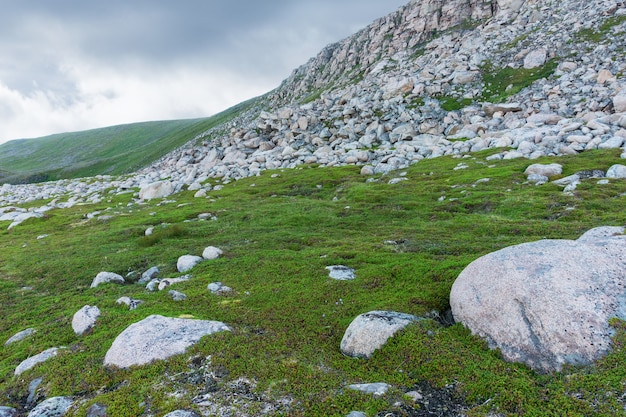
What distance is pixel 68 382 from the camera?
31.9 feet

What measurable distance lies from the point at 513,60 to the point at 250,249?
92.0m

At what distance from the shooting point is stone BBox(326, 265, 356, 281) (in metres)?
15.7

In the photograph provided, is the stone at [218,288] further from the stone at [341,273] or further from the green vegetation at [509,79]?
the green vegetation at [509,79]

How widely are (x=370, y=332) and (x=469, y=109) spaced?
7518cm

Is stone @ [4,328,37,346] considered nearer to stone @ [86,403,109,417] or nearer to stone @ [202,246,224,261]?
stone @ [86,403,109,417]

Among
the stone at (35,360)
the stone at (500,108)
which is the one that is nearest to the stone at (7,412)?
the stone at (35,360)

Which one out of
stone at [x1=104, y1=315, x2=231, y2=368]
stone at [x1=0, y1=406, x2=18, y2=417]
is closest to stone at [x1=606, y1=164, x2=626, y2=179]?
stone at [x1=104, y1=315, x2=231, y2=368]

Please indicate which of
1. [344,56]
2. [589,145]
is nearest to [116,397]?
[589,145]

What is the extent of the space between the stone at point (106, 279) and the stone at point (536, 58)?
93.5 meters

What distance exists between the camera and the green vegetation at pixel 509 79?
76.7 meters

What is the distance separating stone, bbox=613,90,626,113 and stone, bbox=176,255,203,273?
62340 mm

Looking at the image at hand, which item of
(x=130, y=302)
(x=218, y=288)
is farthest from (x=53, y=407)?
(x=218, y=288)

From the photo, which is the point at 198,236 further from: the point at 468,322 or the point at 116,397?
the point at 468,322

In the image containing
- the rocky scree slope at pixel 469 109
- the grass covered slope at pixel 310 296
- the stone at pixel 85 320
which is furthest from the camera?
the rocky scree slope at pixel 469 109
